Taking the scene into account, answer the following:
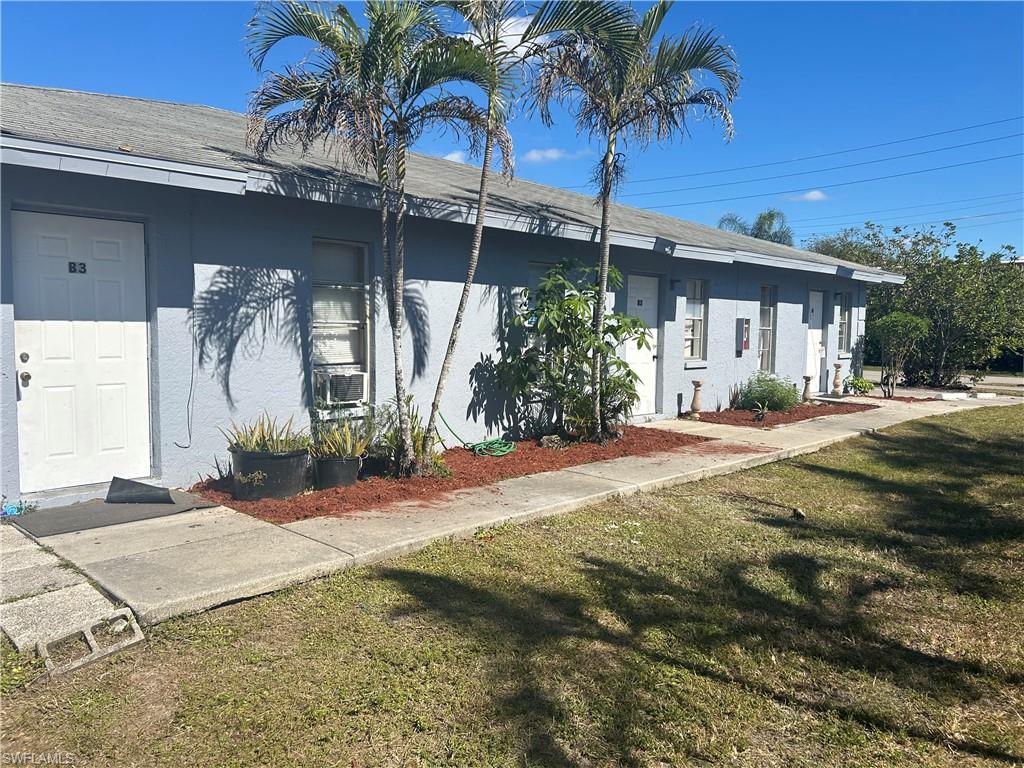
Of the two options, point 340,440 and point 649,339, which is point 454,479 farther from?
point 649,339

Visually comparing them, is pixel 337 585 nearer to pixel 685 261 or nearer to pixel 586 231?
pixel 586 231

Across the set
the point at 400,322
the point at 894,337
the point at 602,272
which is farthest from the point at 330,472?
the point at 894,337

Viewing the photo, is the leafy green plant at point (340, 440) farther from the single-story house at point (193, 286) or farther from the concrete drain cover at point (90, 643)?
the concrete drain cover at point (90, 643)

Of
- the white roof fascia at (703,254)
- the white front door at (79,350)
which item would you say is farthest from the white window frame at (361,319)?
the white roof fascia at (703,254)

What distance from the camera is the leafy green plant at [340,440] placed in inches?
276

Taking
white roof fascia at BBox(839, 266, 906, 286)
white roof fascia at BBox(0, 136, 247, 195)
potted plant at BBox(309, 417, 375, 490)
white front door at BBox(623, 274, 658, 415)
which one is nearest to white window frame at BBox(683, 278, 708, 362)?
white front door at BBox(623, 274, 658, 415)

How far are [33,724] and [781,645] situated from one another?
11.6ft

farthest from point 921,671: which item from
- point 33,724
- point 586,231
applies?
point 586,231

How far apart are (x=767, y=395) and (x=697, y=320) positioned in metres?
1.90

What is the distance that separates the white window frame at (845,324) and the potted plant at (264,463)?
47.0 feet

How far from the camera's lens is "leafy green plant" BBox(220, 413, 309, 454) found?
659 cm

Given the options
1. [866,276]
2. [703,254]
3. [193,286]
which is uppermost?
[866,276]

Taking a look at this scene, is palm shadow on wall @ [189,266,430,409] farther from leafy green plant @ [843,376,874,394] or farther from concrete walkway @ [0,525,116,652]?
leafy green plant @ [843,376,874,394]

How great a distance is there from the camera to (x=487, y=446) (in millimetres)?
8820
